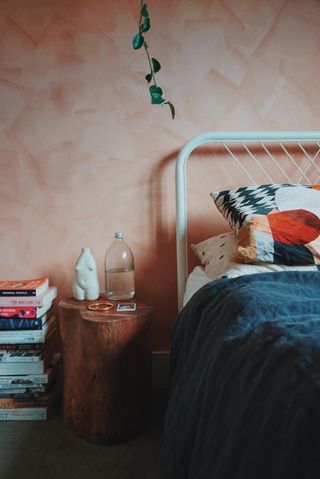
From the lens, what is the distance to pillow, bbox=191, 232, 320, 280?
1062 mm

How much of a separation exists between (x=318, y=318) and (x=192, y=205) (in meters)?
1.01

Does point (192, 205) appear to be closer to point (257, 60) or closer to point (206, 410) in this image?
point (257, 60)

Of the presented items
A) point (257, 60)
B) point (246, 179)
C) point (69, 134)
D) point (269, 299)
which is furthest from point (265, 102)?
point (269, 299)

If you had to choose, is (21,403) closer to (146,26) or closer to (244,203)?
(244,203)

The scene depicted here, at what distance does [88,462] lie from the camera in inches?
43.6

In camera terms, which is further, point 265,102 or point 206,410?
point 265,102

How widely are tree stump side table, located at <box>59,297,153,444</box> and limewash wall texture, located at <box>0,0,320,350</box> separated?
0.40 meters

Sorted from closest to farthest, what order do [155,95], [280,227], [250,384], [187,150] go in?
[250,384] → [280,227] → [155,95] → [187,150]

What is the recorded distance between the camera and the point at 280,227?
1086 mm

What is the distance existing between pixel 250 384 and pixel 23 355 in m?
1.03

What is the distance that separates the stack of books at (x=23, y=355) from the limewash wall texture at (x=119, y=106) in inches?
9.9

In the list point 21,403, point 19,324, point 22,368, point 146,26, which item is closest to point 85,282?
point 19,324

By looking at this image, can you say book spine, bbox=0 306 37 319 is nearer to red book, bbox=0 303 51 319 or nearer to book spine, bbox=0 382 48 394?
red book, bbox=0 303 51 319

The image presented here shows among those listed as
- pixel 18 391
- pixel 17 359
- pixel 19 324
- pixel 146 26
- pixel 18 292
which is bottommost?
pixel 18 391
